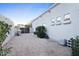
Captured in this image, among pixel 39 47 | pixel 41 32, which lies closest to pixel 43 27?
pixel 41 32

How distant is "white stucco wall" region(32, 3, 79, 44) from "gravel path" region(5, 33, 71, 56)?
148 millimetres

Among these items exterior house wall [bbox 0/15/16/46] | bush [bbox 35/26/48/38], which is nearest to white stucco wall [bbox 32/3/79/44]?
bush [bbox 35/26/48/38]

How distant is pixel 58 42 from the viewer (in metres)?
2.99

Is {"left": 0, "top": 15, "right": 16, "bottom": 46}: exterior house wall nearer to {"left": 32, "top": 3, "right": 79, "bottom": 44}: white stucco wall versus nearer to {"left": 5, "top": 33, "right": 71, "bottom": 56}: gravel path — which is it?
{"left": 5, "top": 33, "right": 71, "bottom": 56}: gravel path

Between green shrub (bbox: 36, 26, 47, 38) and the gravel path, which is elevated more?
green shrub (bbox: 36, 26, 47, 38)

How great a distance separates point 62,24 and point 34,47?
640 mm

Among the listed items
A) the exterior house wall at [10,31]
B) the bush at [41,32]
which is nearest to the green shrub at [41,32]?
the bush at [41,32]

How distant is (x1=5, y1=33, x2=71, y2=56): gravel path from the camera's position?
115 inches

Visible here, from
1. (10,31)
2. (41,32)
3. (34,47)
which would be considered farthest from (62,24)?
(10,31)

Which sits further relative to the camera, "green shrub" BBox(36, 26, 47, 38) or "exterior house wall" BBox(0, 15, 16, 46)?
"green shrub" BBox(36, 26, 47, 38)

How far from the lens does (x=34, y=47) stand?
9.70ft

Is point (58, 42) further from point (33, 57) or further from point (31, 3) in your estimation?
point (31, 3)

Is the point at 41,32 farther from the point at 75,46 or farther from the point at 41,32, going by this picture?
the point at 75,46

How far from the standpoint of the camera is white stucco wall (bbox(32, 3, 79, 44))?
2.87 meters
